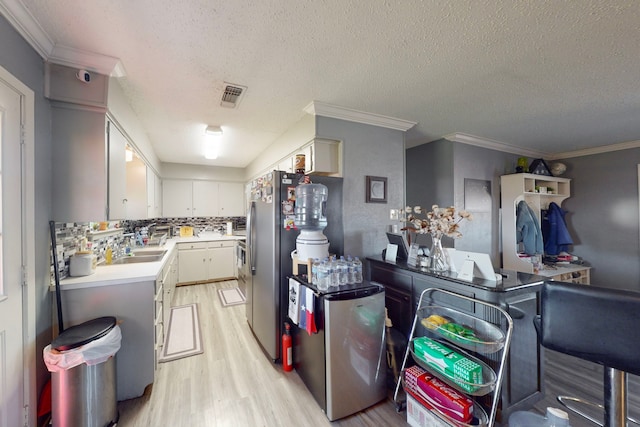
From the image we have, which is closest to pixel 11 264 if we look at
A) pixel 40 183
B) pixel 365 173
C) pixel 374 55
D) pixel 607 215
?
pixel 40 183

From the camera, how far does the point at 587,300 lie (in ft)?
3.31

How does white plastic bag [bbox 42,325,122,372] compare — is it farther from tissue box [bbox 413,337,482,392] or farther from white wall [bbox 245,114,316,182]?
white wall [bbox 245,114,316,182]

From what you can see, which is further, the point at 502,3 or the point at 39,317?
the point at 39,317

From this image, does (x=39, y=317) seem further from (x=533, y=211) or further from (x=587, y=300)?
(x=533, y=211)

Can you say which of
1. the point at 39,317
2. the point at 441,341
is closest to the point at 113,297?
the point at 39,317

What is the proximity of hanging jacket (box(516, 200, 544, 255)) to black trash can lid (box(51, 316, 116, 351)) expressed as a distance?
4.79 metres

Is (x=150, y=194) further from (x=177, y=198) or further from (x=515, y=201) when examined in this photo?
(x=515, y=201)

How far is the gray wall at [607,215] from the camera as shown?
3.58m

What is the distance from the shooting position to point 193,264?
487 cm

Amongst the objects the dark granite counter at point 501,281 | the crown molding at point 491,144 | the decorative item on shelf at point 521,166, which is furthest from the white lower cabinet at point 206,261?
the decorative item on shelf at point 521,166

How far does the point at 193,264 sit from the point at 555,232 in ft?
21.0

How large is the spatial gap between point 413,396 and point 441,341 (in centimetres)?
44

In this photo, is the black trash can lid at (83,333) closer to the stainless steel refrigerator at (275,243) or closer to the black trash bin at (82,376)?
the black trash bin at (82,376)

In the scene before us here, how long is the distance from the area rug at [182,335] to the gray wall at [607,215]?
586 centimetres
